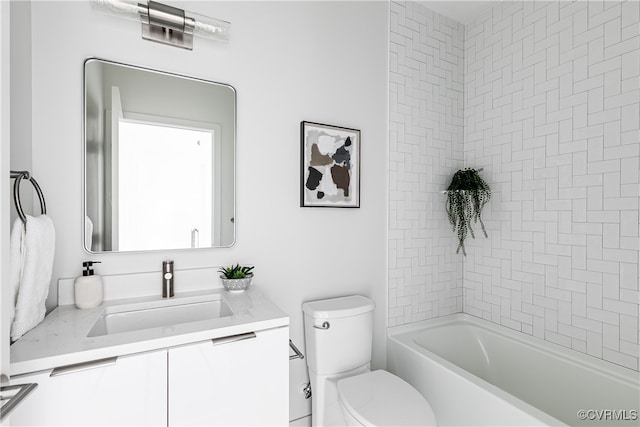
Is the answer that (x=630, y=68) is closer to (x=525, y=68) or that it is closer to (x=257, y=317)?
(x=525, y=68)

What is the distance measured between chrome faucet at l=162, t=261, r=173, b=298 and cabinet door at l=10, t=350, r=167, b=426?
461 mm

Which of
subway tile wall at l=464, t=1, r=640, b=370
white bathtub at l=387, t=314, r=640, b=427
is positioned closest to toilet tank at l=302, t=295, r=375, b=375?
white bathtub at l=387, t=314, r=640, b=427

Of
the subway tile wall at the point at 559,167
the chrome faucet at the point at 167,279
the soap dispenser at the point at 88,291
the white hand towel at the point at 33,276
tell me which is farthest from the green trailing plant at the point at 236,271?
the subway tile wall at the point at 559,167

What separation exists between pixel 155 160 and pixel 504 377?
91.3 inches

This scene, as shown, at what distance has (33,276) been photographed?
100 centimetres

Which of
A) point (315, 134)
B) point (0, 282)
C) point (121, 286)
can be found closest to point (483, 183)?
point (315, 134)

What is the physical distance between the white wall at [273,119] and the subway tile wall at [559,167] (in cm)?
78

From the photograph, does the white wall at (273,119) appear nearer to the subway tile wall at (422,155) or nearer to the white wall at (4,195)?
the subway tile wall at (422,155)

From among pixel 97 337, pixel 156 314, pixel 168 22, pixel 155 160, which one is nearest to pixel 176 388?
pixel 97 337

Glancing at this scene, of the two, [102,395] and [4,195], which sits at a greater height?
[4,195]

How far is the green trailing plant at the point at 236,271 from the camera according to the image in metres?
1.51

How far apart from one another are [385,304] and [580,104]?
1574 mm

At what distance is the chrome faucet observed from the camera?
1.40m

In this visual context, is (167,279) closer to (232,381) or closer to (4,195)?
(232,381)
